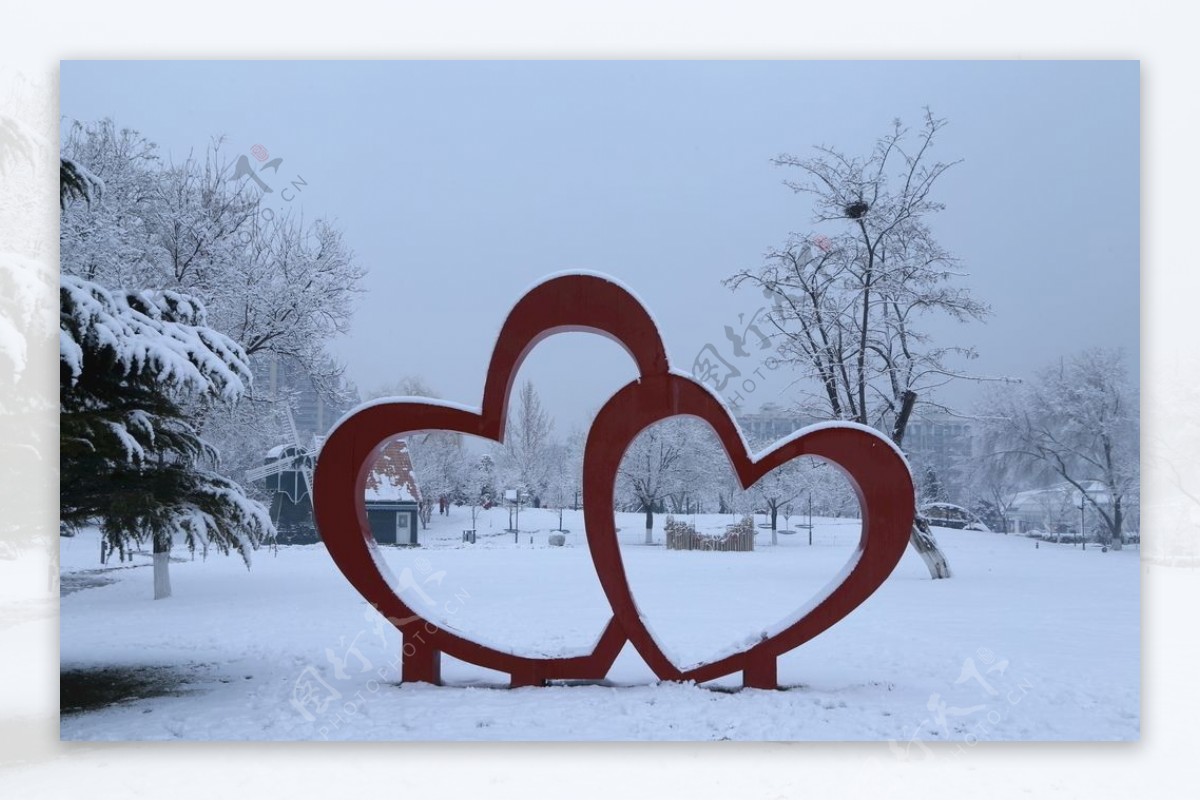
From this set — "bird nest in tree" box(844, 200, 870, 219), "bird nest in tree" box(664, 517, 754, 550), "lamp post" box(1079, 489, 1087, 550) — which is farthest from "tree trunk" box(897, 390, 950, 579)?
"bird nest in tree" box(664, 517, 754, 550)

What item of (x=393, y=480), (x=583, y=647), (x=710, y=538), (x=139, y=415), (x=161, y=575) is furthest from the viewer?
(x=710, y=538)

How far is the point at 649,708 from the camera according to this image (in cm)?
667

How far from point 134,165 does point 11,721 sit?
996 centimetres

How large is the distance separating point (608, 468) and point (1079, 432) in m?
15.1

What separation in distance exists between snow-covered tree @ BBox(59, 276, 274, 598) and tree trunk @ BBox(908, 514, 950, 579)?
11015 millimetres

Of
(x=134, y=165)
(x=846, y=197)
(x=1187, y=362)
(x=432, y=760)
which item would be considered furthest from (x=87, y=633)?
(x=846, y=197)

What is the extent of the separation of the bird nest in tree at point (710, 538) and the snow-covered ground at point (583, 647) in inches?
245

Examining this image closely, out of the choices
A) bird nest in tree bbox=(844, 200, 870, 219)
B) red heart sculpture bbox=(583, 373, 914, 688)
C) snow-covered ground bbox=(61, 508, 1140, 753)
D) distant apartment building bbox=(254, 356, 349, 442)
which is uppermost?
bird nest in tree bbox=(844, 200, 870, 219)

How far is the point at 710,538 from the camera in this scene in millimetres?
22750

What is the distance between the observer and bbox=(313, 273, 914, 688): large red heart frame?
6.96 metres

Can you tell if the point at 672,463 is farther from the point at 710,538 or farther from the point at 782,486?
the point at 710,538

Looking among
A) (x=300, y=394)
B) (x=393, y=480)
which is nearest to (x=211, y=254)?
(x=300, y=394)

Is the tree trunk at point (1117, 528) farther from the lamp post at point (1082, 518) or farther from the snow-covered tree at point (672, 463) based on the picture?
the snow-covered tree at point (672, 463)

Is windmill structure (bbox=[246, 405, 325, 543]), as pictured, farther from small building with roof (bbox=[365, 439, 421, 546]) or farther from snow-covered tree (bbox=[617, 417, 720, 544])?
snow-covered tree (bbox=[617, 417, 720, 544])
